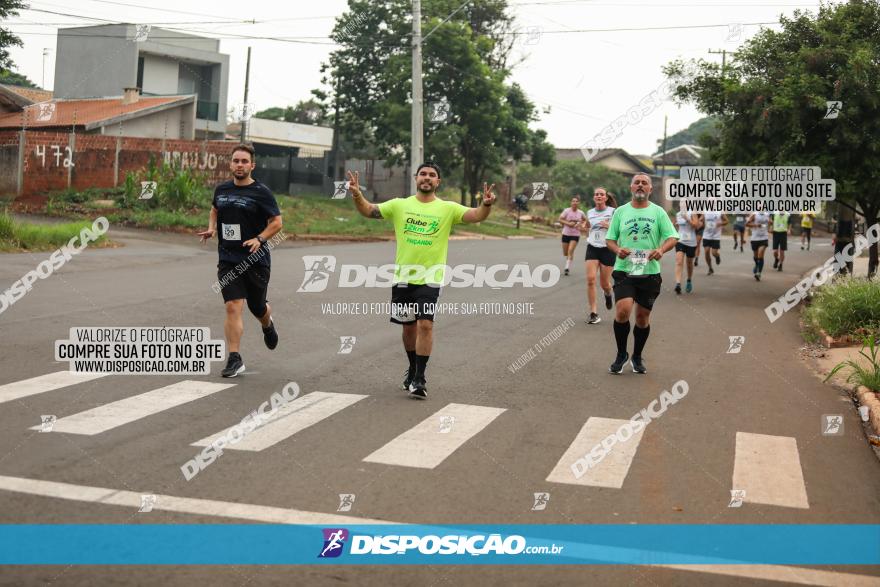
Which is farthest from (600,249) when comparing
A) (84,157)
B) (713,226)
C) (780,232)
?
(84,157)

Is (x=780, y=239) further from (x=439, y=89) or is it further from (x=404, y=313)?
(x=439, y=89)

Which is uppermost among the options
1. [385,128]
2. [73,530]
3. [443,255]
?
[385,128]

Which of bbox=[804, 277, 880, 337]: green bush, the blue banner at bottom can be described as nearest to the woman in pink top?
bbox=[804, 277, 880, 337]: green bush

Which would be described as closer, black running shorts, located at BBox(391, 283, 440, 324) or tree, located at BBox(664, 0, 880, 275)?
black running shorts, located at BBox(391, 283, 440, 324)

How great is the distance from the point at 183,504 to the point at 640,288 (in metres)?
6.03

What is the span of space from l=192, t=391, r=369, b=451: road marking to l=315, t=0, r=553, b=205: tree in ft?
114

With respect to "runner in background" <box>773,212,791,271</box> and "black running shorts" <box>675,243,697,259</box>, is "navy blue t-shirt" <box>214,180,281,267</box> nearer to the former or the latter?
"black running shorts" <box>675,243,697,259</box>

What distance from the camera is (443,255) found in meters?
9.00

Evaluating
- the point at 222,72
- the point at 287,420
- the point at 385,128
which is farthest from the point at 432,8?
the point at 287,420

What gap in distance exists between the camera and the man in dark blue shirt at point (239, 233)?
9.56 meters

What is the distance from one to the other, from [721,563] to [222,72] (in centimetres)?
4767

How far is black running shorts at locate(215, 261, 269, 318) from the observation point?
9578 millimetres

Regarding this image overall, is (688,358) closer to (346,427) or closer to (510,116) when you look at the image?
(346,427)

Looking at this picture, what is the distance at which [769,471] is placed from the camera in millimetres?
6801
